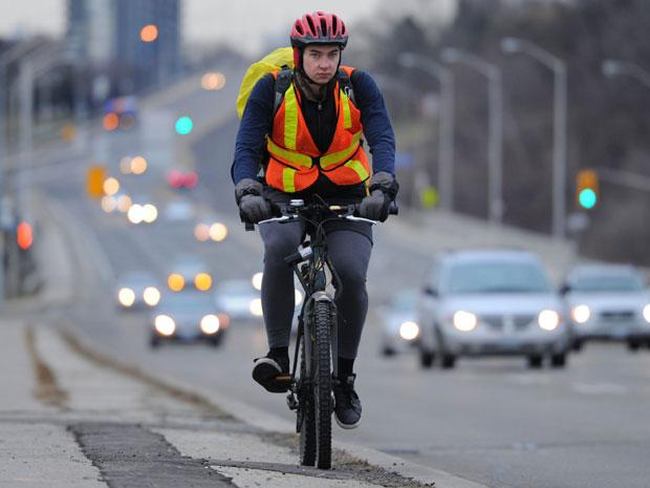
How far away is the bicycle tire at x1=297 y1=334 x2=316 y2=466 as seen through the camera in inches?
372

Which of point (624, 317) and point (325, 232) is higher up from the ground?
point (624, 317)

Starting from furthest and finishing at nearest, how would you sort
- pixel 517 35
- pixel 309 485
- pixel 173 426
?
pixel 517 35 < pixel 173 426 < pixel 309 485

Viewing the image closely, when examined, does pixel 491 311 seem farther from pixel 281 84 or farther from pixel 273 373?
pixel 281 84

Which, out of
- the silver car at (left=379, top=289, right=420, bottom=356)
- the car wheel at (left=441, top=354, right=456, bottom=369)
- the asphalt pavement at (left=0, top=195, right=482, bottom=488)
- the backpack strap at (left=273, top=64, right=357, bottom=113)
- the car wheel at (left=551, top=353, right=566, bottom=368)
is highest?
the silver car at (left=379, top=289, right=420, bottom=356)

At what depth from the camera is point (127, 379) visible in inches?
818

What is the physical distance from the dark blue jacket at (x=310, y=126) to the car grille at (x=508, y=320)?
1647 centimetres

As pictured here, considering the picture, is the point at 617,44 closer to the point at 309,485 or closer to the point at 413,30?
the point at 413,30

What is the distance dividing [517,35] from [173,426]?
5234 inches

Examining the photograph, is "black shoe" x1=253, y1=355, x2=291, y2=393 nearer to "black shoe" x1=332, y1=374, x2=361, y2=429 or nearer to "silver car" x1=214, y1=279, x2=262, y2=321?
"black shoe" x1=332, y1=374, x2=361, y2=429

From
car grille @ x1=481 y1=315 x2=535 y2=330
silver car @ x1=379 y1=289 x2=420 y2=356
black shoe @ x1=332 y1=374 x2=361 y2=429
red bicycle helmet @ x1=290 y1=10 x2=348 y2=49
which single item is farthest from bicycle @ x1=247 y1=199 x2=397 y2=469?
silver car @ x1=379 y1=289 x2=420 y2=356

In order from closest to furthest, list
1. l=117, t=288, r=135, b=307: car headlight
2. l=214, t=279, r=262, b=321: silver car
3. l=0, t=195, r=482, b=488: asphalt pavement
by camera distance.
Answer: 1. l=0, t=195, r=482, b=488: asphalt pavement
2. l=214, t=279, r=262, b=321: silver car
3. l=117, t=288, r=135, b=307: car headlight

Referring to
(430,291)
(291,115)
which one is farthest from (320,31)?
(430,291)

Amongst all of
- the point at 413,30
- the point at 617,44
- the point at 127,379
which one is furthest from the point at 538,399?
the point at 413,30

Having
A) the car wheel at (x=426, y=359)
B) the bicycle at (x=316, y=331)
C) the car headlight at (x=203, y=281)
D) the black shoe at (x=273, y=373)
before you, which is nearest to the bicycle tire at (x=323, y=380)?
the bicycle at (x=316, y=331)
